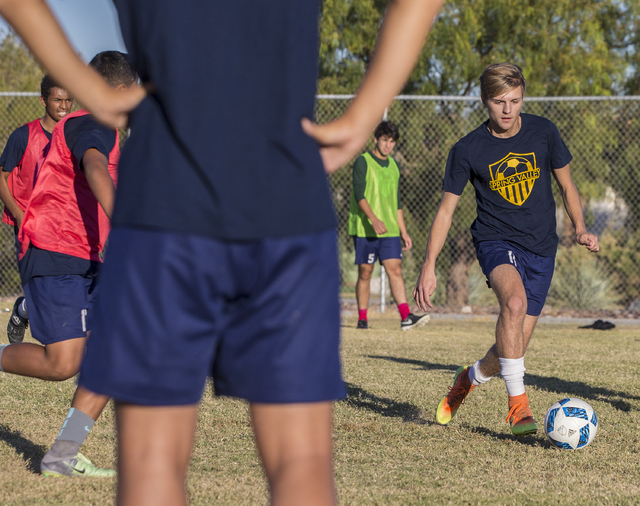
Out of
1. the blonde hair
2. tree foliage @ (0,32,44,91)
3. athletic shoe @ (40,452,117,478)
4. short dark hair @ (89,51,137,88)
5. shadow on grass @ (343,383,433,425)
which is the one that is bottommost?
shadow on grass @ (343,383,433,425)

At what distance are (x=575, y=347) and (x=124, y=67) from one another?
21.5ft

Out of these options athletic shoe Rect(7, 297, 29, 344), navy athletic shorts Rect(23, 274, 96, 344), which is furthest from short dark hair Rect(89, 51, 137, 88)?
athletic shoe Rect(7, 297, 29, 344)

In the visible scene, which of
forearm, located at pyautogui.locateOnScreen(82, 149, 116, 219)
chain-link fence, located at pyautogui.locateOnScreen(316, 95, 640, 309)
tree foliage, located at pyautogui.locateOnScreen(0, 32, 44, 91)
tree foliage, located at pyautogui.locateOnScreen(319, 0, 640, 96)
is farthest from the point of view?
tree foliage, located at pyautogui.locateOnScreen(0, 32, 44, 91)

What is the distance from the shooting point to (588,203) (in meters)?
12.6

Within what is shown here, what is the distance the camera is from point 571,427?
3859 mm

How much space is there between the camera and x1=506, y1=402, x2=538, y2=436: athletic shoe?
3900 millimetres

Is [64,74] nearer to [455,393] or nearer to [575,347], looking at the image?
[455,393]

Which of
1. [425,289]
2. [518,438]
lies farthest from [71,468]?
[518,438]

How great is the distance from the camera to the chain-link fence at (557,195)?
40.3 feet

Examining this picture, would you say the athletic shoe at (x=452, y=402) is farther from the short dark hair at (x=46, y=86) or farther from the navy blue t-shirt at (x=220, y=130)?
the navy blue t-shirt at (x=220, y=130)

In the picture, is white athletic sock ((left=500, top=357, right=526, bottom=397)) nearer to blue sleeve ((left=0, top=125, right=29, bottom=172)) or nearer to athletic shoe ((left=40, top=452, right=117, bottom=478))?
athletic shoe ((left=40, top=452, right=117, bottom=478))

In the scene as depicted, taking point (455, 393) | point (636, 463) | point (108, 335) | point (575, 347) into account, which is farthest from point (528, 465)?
point (575, 347)

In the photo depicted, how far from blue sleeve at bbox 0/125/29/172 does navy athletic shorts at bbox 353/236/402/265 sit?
15.8ft

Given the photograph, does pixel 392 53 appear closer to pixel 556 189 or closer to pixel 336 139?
pixel 336 139
